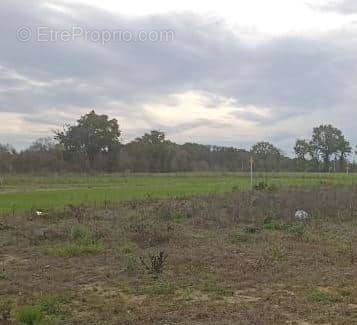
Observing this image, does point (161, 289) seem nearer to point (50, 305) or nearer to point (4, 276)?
point (50, 305)

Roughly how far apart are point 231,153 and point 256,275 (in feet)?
317

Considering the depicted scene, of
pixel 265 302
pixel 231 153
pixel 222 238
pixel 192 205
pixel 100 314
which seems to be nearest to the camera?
pixel 100 314

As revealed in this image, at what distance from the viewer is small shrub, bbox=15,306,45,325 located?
6.20 metres

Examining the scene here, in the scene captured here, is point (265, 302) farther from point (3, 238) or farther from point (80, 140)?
point (80, 140)

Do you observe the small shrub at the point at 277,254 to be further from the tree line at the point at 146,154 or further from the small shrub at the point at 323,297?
the tree line at the point at 146,154

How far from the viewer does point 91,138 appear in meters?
79.4

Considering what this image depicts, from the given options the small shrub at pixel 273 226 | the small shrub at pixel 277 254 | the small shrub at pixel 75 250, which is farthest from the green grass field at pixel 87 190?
the small shrub at pixel 277 254

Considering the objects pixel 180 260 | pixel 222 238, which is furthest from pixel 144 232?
pixel 180 260

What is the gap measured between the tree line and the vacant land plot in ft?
182

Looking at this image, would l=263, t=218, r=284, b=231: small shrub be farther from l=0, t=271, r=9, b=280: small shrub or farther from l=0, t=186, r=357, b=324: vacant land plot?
l=0, t=271, r=9, b=280: small shrub

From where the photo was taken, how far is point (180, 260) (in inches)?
404

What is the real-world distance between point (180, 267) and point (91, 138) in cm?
7120

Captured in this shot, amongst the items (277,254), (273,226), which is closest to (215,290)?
(277,254)

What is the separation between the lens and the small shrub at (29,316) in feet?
20.3
